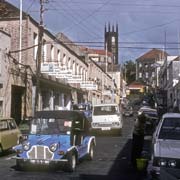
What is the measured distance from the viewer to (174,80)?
250ft

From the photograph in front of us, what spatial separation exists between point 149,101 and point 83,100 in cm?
4238

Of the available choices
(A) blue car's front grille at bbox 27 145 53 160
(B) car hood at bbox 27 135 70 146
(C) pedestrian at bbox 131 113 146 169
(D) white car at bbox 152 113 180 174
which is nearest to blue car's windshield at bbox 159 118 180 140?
(D) white car at bbox 152 113 180 174

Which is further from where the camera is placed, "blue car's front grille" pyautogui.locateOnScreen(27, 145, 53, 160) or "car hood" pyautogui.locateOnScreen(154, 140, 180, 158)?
"blue car's front grille" pyautogui.locateOnScreen(27, 145, 53, 160)

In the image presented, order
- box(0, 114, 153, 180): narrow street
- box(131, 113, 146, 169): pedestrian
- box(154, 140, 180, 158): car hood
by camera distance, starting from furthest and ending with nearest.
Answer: box(131, 113, 146, 169): pedestrian → box(0, 114, 153, 180): narrow street → box(154, 140, 180, 158): car hood

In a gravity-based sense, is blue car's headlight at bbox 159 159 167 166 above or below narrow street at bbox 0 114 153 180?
above

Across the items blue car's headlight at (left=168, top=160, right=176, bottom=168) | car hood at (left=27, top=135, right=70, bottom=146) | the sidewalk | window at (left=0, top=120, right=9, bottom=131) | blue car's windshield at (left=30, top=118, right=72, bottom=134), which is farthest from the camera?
window at (left=0, top=120, right=9, bottom=131)

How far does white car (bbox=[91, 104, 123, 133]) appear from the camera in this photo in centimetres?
3039

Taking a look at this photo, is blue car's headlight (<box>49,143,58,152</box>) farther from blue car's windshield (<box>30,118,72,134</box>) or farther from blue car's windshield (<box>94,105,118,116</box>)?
blue car's windshield (<box>94,105,118,116</box>)

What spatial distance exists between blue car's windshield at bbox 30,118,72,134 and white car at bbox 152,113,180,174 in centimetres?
318

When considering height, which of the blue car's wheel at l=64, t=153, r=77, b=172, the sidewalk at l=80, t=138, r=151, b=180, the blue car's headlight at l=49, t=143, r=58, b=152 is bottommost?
the sidewalk at l=80, t=138, r=151, b=180

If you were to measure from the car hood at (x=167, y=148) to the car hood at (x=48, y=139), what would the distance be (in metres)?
3.40

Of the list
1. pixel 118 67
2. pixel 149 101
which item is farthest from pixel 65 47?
pixel 118 67

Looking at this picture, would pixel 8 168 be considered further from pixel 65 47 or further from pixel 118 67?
pixel 118 67

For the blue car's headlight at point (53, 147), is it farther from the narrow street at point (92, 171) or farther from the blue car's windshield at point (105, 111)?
the blue car's windshield at point (105, 111)
